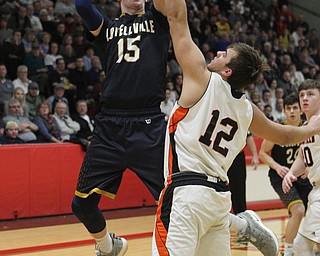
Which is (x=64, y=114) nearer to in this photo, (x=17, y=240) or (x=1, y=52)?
(x=1, y=52)

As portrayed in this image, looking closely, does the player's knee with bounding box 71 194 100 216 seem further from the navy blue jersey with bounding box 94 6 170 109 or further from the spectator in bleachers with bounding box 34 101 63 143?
the spectator in bleachers with bounding box 34 101 63 143

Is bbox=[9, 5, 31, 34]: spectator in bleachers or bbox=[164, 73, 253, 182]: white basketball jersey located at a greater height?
bbox=[164, 73, 253, 182]: white basketball jersey

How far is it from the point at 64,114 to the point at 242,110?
7.88m

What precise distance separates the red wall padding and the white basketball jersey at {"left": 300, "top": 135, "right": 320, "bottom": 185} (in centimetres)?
482

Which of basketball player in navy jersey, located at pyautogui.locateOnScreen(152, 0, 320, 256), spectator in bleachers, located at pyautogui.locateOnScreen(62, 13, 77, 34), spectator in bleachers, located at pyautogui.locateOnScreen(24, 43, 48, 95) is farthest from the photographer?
spectator in bleachers, located at pyautogui.locateOnScreen(62, 13, 77, 34)

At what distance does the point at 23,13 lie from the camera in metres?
13.5

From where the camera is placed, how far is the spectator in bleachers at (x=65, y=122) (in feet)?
37.8

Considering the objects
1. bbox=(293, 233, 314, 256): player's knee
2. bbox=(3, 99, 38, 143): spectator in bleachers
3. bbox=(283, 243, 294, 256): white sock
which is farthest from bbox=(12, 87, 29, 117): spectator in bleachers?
bbox=(293, 233, 314, 256): player's knee

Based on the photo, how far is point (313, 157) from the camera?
257 inches

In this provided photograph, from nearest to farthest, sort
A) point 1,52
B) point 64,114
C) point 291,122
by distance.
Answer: point 291,122 → point 64,114 → point 1,52

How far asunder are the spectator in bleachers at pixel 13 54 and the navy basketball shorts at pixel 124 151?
7.31 meters

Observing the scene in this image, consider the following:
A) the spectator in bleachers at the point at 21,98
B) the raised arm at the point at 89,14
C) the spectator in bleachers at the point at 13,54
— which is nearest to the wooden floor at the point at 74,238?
the spectator in bleachers at the point at 21,98

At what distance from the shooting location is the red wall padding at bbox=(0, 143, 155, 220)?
9.80m

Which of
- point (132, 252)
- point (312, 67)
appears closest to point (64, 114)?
point (132, 252)
